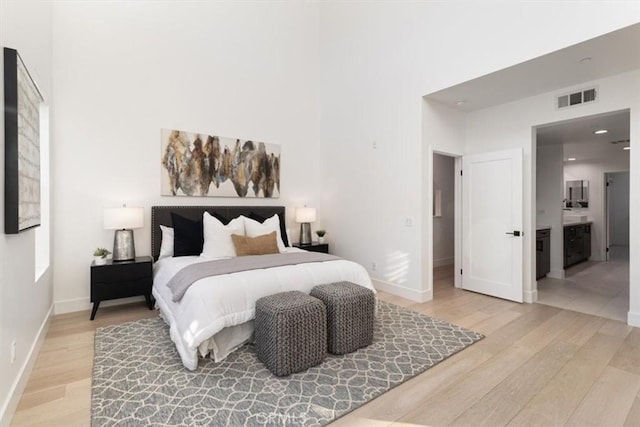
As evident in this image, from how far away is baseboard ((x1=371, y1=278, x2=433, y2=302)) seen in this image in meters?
4.16

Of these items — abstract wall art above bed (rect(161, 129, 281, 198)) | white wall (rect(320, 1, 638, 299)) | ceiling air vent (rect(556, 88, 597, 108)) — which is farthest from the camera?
abstract wall art above bed (rect(161, 129, 281, 198))

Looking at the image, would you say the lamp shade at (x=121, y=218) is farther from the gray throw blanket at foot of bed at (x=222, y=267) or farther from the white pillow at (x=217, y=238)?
the gray throw blanket at foot of bed at (x=222, y=267)

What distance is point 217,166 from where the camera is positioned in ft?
15.4

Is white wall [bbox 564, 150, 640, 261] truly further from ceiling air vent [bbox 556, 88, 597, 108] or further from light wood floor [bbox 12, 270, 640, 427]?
light wood floor [bbox 12, 270, 640, 427]

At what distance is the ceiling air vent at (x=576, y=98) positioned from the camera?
11.8 feet

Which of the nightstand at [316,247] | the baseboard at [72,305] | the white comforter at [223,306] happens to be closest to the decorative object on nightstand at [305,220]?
the nightstand at [316,247]

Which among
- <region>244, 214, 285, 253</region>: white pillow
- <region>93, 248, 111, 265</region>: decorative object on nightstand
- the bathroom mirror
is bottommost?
<region>93, 248, 111, 265</region>: decorative object on nightstand

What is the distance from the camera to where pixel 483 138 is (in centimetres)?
460

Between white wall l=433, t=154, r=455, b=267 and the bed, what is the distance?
373cm

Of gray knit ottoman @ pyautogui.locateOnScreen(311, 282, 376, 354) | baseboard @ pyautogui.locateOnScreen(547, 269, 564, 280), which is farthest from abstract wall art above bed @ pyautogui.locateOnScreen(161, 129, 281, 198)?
baseboard @ pyautogui.locateOnScreen(547, 269, 564, 280)

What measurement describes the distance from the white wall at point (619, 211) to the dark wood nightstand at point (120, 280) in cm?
1175

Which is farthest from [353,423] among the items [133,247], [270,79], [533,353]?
[270,79]

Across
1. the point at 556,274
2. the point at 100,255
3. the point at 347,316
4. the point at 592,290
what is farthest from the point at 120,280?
the point at 556,274

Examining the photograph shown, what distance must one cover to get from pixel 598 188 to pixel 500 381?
24.4 ft
